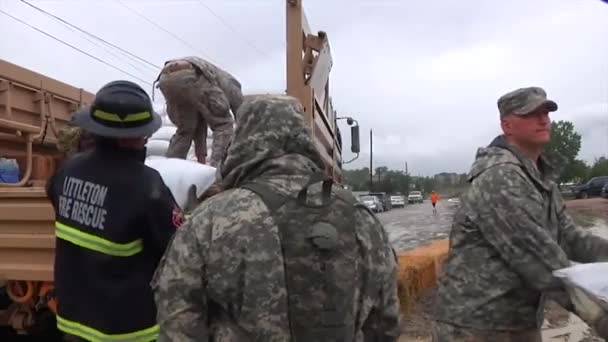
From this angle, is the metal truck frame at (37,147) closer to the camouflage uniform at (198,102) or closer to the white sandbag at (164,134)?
the camouflage uniform at (198,102)

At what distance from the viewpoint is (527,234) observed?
243 cm

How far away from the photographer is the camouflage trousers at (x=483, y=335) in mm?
2582

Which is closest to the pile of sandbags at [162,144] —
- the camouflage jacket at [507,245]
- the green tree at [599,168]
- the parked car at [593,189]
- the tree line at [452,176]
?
the camouflage jacket at [507,245]

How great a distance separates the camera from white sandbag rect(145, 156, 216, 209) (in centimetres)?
323

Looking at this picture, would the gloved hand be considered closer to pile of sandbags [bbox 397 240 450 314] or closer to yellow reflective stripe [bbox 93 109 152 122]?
yellow reflective stripe [bbox 93 109 152 122]

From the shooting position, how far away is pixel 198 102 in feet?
13.3

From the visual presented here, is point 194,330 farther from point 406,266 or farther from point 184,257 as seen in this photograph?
point 406,266

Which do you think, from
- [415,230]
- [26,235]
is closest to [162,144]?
[26,235]

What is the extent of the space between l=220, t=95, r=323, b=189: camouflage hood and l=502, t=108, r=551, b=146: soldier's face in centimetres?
116

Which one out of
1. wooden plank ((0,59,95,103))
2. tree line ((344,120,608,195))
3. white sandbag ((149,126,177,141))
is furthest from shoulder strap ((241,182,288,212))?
tree line ((344,120,608,195))

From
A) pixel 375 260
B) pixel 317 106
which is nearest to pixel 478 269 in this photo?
pixel 375 260

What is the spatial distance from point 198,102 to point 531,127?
2.14 metres

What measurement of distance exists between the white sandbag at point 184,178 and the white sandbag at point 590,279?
1735 millimetres

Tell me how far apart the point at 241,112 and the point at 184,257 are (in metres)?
0.46
